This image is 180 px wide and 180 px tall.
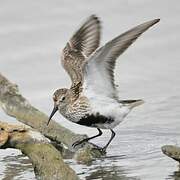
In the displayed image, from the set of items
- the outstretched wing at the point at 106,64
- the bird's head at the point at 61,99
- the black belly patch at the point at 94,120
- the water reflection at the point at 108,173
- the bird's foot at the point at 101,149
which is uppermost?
the outstretched wing at the point at 106,64

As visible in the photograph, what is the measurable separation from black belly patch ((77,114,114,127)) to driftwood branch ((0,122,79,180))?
153 centimetres

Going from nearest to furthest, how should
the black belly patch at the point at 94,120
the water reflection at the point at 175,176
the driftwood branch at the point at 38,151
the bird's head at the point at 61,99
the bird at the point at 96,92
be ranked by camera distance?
the driftwood branch at the point at 38,151 < the water reflection at the point at 175,176 < the bird at the point at 96,92 < the black belly patch at the point at 94,120 < the bird's head at the point at 61,99

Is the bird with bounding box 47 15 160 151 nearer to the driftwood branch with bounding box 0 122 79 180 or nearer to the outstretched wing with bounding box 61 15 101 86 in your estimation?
the outstretched wing with bounding box 61 15 101 86

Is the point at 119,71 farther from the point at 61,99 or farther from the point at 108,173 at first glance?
the point at 108,173

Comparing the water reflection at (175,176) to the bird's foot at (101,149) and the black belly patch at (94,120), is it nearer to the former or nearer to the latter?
the bird's foot at (101,149)

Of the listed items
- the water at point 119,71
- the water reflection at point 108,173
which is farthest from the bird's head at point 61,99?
the water reflection at point 108,173

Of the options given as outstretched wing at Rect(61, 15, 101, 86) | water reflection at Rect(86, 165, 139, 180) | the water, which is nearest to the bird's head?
outstretched wing at Rect(61, 15, 101, 86)

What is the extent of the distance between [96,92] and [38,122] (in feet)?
2.24

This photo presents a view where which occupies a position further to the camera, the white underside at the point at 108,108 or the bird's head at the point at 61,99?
the bird's head at the point at 61,99

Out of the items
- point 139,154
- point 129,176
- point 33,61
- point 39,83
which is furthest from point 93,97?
point 33,61

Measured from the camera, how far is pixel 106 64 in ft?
27.3

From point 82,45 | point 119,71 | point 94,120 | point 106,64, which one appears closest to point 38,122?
point 94,120

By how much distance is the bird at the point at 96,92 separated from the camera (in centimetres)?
814

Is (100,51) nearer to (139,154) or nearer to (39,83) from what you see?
(139,154)
